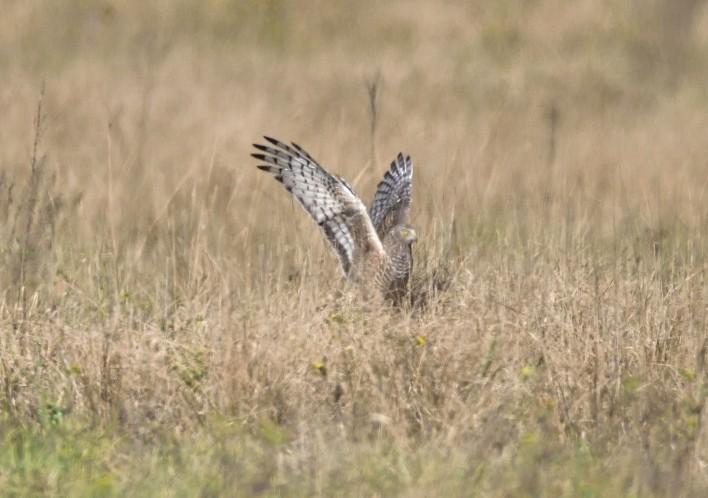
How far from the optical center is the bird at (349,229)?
6.64 m

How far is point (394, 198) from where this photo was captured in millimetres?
7379

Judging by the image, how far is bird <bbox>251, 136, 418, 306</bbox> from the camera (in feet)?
21.8

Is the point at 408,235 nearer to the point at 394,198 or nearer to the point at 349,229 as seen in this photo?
the point at 349,229

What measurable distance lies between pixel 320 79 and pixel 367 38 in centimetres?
205

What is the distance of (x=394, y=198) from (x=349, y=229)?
2.13 feet

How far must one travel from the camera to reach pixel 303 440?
15.8 feet

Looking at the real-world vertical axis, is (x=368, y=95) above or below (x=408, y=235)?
above

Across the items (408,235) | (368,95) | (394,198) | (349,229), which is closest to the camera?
(408,235)

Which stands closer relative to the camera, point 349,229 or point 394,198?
point 349,229

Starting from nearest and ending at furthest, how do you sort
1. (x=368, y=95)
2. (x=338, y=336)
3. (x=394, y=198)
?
1. (x=338, y=336)
2. (x=394, y=198)
3. (x=368, y=95)

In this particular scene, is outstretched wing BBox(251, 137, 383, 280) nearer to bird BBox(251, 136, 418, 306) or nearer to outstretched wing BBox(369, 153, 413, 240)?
bird BBox(251, 136, 418, 306)

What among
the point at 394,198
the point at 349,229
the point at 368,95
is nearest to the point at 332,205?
the point at 349,229

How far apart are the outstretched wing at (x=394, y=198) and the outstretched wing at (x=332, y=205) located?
13.3 inches

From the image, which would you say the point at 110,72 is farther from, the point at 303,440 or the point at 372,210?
the point at 303,440
